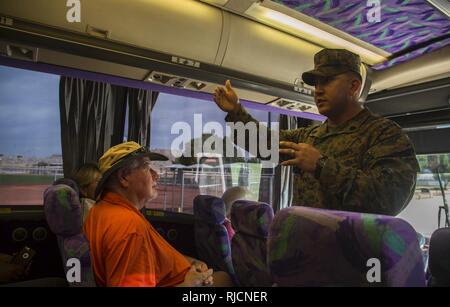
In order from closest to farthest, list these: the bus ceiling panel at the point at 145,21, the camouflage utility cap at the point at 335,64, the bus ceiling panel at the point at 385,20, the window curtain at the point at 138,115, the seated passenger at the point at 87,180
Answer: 1. the camouflage utility cap at the point at 335,64
2. the bus ceiling panel at the point at 145,21
3. the bus ceiling panel at the point at 385,20
4. the seated passenger at the point at 87,180
5. the window curtain at the point at 138,115

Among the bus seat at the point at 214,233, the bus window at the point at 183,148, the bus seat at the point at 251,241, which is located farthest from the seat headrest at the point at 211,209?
the bus window at the point at 183,148

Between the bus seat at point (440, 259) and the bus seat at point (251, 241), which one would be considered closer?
the bus seat at point (440, 259)

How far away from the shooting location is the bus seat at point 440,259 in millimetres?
1407

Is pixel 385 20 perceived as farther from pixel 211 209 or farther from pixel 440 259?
pixel 211 209

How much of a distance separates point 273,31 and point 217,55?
514 mm

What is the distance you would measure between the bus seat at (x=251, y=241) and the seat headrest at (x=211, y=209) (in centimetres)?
31

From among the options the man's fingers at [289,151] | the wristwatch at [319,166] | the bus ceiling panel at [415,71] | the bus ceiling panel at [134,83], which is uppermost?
the bus ceiling panel at [415,71]

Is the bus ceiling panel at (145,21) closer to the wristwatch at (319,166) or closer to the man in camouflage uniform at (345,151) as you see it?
the man in camouflage uniform at (345,151)

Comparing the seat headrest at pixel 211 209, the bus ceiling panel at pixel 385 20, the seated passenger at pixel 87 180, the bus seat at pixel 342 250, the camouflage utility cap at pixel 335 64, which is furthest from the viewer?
the seated passenger at pixel 87 180

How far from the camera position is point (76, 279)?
1.56m

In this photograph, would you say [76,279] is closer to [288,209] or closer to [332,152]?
[288,209]

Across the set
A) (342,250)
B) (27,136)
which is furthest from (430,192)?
(27,136)

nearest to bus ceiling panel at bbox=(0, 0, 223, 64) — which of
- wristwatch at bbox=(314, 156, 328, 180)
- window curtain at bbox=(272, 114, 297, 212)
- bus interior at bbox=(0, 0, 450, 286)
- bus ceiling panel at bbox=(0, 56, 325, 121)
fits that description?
bus interior at bbox=(0, 0, 450, 286)
